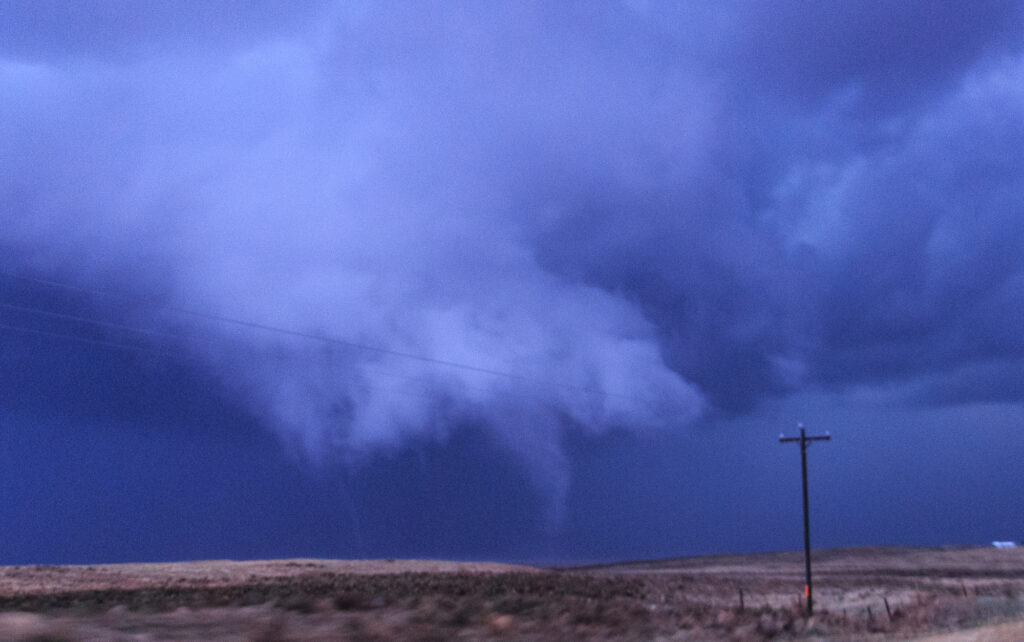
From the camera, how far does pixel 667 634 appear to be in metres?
29.9

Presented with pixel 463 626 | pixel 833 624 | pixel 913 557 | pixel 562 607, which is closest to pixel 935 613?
pixel 833 624

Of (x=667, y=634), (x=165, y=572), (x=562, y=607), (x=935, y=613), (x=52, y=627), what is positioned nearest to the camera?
(x=52, y=627)

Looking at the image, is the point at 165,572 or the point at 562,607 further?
the point at 165,572

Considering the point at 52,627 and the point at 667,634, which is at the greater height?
the point at 52,627

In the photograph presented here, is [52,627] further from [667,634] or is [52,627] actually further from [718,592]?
[718,592]

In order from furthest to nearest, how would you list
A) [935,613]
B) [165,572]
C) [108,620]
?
[165,572]
[935,613]
[108,620]

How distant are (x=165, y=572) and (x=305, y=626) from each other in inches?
2599

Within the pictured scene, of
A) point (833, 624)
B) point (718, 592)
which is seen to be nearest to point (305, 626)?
point (833, 624)

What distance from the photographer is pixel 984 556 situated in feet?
392

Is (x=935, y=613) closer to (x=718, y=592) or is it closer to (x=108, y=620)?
(x=718, y=592)

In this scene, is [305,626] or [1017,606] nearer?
[305,626]

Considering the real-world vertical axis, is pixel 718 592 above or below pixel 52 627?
below

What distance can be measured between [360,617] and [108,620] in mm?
7837

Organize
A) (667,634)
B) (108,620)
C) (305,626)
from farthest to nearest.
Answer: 1. (667,634)
2. (305,626)
3. (108,620)
